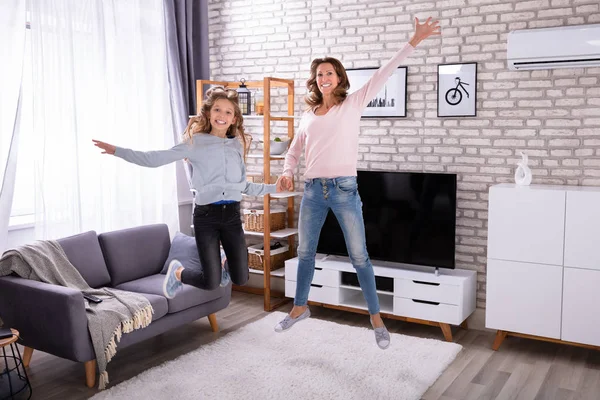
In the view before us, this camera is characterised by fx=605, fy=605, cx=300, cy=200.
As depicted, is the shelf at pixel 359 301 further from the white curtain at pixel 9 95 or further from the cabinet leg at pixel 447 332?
the white curtain at pixel 9 95

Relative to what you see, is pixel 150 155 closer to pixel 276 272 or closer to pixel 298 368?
pixel 298 368

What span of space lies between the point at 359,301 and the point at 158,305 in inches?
66.7

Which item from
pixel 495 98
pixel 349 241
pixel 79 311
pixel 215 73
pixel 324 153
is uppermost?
pixel 215 73

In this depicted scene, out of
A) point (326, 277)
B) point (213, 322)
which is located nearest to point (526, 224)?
point (326, 277)

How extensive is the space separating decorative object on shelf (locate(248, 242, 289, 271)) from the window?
1.91m

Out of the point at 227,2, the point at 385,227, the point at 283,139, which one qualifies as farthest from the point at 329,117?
the point at 227,2

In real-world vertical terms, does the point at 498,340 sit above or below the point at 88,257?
below

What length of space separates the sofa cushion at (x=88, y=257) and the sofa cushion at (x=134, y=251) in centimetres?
7

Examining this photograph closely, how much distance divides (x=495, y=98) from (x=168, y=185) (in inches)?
117

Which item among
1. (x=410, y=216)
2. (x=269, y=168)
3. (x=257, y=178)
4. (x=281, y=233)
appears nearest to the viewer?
(x=410, y=216)

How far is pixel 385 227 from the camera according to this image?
4.88 metres

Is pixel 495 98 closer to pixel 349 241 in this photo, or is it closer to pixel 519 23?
pixel 519 23

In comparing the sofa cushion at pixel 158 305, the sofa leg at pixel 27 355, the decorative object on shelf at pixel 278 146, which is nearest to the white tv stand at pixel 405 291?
the decorative object on shelf at pixel 278 146

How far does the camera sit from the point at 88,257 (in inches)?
169
